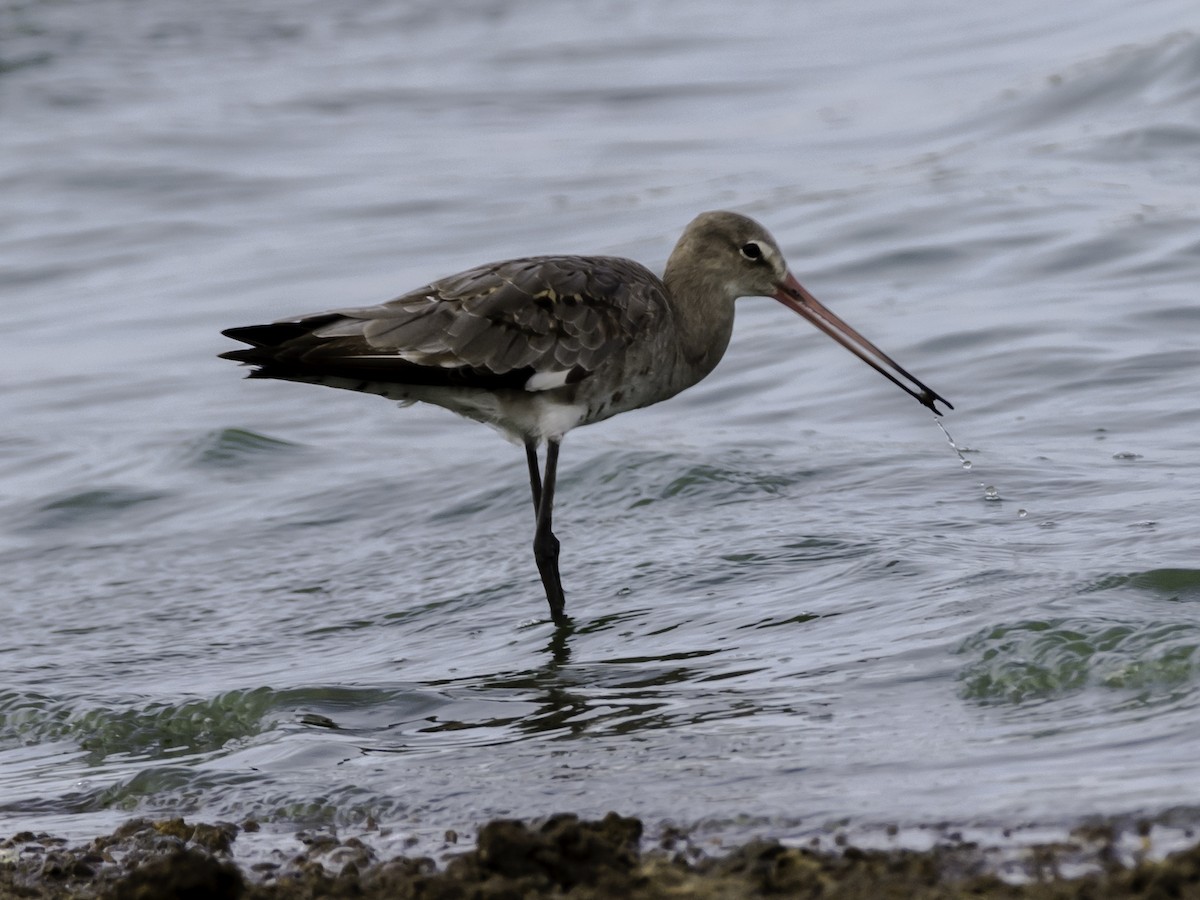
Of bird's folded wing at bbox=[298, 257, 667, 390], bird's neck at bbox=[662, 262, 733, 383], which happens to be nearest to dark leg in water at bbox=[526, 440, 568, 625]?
bird's folded wing at bbox=[298, 257, 667, 390]

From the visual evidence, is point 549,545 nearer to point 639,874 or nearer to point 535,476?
point 535,476

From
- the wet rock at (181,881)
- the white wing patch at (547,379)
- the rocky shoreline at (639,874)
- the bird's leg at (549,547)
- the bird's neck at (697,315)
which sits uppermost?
the bird's neck at (697,315)

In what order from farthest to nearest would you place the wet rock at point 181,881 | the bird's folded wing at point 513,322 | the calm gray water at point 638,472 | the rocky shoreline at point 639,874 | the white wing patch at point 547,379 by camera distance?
the white wing patch at point 547,379
the bird's folded wing at point 513,322
the calm gray water at point 638,472
the wet rock at point 181,881
the rocky shoreline at point 639,874

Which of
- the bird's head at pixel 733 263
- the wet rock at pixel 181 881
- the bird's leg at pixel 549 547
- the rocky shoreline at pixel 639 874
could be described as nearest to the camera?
the rocky shoreline at pixel 639 874

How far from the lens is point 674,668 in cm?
661

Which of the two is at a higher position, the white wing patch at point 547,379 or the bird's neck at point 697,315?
the bird's neck at point 697,315

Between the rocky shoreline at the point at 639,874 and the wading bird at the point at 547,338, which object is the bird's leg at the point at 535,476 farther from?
the rocky shoreline at the point at 639,874

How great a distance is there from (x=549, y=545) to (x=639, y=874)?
3.45 m

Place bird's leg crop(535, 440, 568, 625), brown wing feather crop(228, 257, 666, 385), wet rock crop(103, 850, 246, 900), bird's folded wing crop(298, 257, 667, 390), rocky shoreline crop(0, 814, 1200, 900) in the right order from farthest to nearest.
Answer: bird's leg crop(535, 440, 568, 625), bird's folded wing crop(298, 257, 667, 390), brown wing feather crop(228, 257, 666, 385), wet rock crop(103, 850, 246, 900), rocky shoreline crop(0, 814, 1200, 900)

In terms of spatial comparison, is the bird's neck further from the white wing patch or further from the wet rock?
the wet rock

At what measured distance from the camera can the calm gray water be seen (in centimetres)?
566

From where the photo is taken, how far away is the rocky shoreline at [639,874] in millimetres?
4156

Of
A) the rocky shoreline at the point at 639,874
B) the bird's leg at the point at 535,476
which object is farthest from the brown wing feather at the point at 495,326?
the rocky shoreline at the point at 639,874

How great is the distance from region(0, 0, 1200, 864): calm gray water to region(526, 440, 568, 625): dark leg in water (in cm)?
10
